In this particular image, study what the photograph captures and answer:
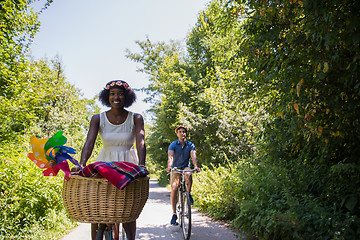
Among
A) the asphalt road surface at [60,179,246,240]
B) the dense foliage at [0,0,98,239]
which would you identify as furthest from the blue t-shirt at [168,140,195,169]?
the dense foliage at [0,0,98,239]

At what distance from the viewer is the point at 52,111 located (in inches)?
661

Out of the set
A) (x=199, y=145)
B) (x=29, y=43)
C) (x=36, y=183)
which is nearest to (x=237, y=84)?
(x=36, y=183)

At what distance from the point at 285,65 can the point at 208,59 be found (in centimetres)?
1622

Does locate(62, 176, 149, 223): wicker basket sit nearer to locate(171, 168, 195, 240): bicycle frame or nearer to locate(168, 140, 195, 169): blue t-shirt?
locate(171, 168, 195, 240): bicycle frame

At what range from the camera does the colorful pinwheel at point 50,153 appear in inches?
82.9

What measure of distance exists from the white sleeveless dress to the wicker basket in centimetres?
94

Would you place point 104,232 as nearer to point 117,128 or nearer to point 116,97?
point 117,128

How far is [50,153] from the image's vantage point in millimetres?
2127

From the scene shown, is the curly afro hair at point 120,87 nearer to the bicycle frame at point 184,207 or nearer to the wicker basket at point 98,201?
the wicker basket at point 98,201

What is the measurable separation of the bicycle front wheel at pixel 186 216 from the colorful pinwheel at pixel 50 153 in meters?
3.85

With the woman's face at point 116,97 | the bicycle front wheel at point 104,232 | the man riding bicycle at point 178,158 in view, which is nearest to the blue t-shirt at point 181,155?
the man riding bicycle at point 178,158

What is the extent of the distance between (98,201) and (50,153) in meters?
0.50

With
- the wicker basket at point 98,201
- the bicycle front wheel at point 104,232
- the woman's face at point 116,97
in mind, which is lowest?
the bicycle front wheel at point 104,232

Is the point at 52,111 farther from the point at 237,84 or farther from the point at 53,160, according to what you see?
the point at 53,160
